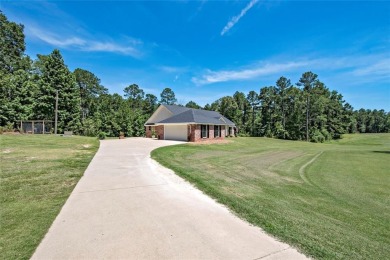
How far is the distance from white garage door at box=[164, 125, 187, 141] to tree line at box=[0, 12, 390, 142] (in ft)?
28.9

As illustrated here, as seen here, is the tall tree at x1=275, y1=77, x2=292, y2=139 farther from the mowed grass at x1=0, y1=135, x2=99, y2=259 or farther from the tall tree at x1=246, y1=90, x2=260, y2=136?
the mowed grass at x1=0, y1=135, x2=99, y2=259

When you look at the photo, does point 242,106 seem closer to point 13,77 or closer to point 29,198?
point 13,77

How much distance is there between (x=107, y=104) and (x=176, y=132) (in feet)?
78.4

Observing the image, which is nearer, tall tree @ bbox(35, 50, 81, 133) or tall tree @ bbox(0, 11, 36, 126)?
tall tree @ bbox(0, 11, 36, 126)

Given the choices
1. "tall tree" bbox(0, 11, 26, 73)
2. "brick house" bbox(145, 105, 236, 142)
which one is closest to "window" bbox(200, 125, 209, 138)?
"brick house" bbox(145, 105, 236, 142)

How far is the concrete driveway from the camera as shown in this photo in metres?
2.86

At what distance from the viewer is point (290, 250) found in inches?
118

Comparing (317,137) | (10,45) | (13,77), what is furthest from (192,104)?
(10,45)

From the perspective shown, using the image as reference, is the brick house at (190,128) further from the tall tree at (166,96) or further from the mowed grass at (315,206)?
the tall tree at (166,96)

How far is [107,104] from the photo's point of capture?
4281 cm

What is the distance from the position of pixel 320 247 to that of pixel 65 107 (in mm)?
36149

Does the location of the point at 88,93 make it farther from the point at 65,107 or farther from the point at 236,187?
the point at 236,187

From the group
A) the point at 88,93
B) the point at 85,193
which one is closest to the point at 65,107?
the point at 88,93

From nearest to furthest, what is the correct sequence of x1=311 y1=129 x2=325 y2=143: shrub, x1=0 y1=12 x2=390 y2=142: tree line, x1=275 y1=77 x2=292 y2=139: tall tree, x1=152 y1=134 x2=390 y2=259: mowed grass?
x1=152 y1=134 x2=390 y2=259: mowed grass → x1=0 y1=12 x2=390 y2=142: tree line → x1=311 y1=129 x2=325 y2=143: shrub → x1=275 y1=77 x2=292 y2=139: tall tree
